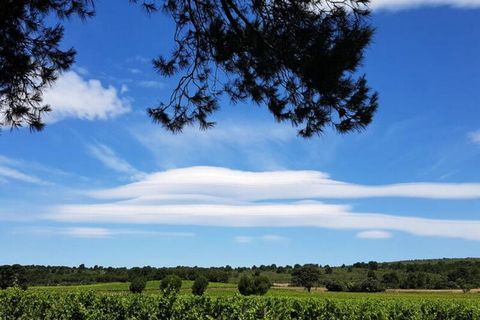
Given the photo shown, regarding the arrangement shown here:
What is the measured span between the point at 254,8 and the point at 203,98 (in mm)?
2167

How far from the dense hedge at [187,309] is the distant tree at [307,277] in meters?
77.3

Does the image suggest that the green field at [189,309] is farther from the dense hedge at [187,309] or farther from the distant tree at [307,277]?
the distant tree at [307,277]

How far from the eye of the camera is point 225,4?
780 cm

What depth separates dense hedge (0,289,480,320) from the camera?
1369 centimetres

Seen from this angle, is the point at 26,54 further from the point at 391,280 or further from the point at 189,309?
the point at 391,280

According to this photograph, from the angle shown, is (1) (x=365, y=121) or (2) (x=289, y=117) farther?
(2) (x=289, y=117)

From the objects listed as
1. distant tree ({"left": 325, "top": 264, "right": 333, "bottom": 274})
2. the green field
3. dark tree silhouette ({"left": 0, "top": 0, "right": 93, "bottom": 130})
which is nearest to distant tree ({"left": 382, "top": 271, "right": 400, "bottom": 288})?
distant tree ({"left": 325, "top": 264, "right": 333, "bottom": 274})

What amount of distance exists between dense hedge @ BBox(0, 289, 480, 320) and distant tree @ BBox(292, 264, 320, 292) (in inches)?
3043

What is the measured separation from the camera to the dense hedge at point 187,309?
13688mm

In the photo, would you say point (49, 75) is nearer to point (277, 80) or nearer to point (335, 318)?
point (277, 80)

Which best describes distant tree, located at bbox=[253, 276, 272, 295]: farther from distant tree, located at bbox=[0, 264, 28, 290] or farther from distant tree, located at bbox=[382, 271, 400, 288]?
distant tree, located at bbox=[382, 271, 400, 288]

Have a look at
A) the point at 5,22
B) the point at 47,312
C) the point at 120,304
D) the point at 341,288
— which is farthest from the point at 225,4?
the point at 341,288

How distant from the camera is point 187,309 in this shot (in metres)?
14.0

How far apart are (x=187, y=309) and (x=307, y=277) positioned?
8387 centimetres
